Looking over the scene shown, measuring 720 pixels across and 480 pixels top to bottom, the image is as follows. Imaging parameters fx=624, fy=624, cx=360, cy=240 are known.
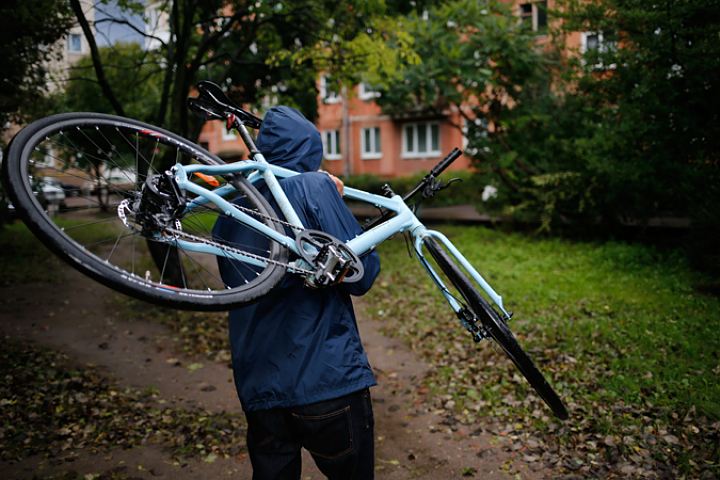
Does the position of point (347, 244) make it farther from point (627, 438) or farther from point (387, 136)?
point (387, 136)

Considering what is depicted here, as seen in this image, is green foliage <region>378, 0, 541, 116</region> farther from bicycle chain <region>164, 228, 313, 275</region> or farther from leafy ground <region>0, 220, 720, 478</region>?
bicycle chain <region>164, 228, 313, 275</region>

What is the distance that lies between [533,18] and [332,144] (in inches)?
993

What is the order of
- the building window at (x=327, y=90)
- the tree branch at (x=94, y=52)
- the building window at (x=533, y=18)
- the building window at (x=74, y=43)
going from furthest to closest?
the building window at (x=533, y=18)
the building window at (x=327, y=90)
the building window at (x=74, y=43)
the tree branch at (x=94, y=52)

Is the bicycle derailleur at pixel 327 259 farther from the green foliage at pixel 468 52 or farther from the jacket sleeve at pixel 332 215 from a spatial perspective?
the green foliage at pixel 468 52

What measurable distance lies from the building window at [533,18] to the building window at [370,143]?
22149mm

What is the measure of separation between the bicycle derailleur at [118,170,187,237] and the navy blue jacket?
35cm

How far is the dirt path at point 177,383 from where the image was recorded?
4988mm

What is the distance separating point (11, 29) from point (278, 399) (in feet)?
23.1

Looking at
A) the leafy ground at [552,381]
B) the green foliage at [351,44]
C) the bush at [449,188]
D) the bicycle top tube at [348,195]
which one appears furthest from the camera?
the bush at [449,188]

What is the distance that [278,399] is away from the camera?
105 inches

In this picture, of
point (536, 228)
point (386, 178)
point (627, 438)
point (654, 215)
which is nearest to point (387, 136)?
point (386, 178)

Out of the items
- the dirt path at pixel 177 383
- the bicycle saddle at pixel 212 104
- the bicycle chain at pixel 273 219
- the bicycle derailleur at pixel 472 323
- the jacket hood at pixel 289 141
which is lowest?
the dirt path at pixel 177 383

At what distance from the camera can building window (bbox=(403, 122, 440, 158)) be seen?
34.9 m

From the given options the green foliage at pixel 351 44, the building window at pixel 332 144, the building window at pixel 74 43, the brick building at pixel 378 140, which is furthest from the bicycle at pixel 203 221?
the building window at pixel 332 144
